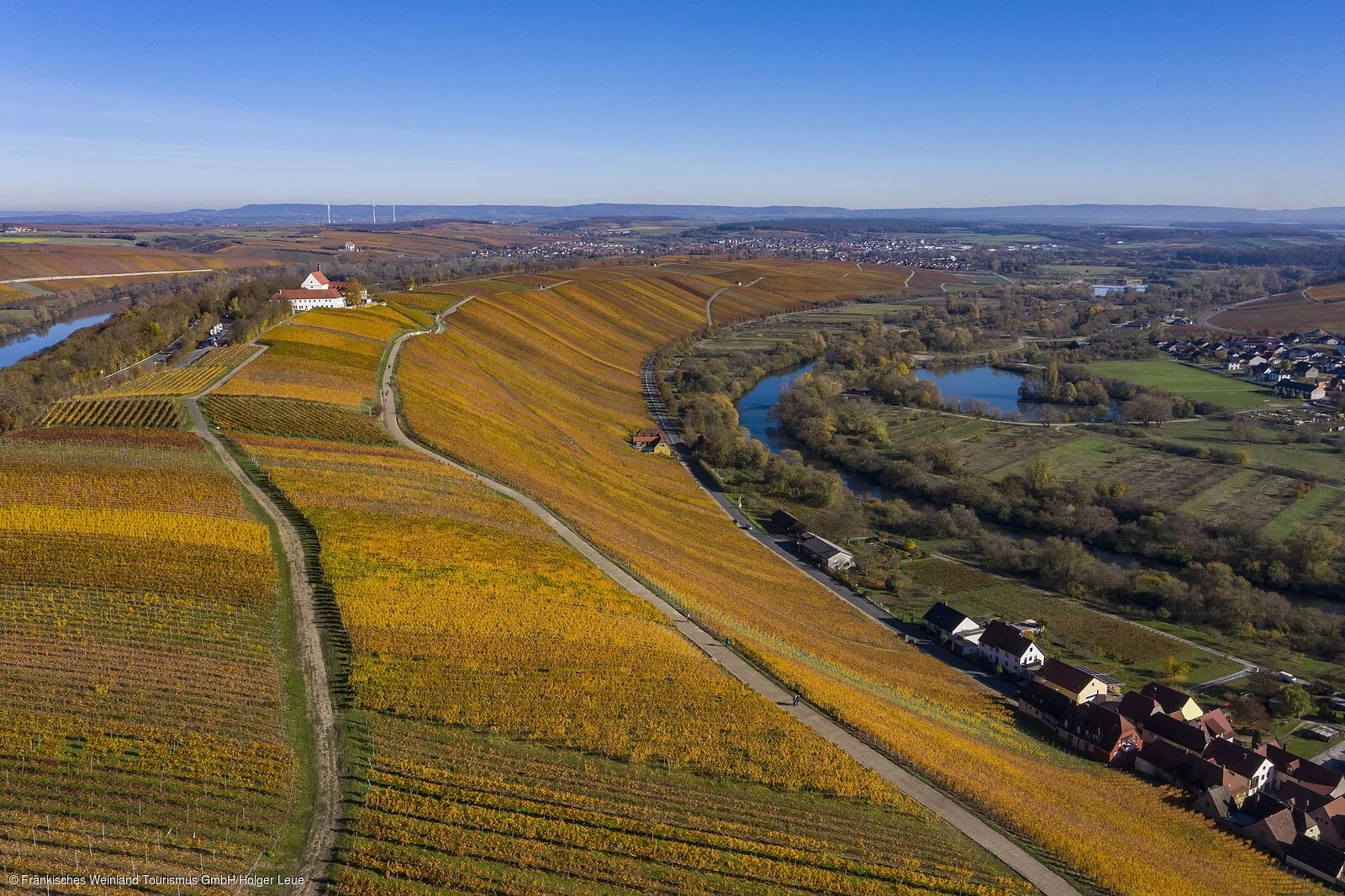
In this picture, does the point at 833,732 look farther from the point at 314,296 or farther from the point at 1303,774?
the point at 314,296

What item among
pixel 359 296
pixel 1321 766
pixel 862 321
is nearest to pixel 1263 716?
pixel 1321 766

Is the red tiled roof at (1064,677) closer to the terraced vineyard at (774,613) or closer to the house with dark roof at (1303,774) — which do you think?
the terraced vineyard at (774,613)

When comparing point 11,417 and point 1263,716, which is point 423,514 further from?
point 1263,716

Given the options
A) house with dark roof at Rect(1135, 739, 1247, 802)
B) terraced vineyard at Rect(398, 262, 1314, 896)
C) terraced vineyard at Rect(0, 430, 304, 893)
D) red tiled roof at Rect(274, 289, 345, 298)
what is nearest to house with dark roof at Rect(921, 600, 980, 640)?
terraced vineyard at Rect(398, 262, 1314, 896)

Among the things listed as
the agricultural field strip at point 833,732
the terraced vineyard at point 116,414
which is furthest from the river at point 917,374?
the terraced vineyard at point 116,414

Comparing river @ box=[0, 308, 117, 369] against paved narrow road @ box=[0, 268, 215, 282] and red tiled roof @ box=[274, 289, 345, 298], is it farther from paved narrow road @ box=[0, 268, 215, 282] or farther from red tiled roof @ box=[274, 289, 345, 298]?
red tiled roof @ box=[274, 289, 345, 298]

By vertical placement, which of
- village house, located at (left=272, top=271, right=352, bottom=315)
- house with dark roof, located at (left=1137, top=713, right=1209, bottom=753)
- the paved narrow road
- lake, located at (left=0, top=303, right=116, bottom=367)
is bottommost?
house with dark roof, located at (left=1137, top=713, right=1209, bottom=753)
